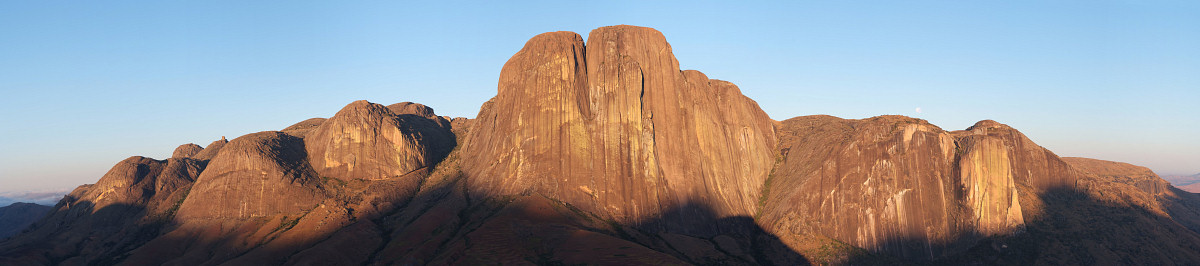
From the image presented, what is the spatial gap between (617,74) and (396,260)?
5101 cm

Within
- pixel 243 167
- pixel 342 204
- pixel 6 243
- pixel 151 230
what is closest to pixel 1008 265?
pixel 342 204

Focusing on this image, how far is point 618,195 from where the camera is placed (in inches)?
4230

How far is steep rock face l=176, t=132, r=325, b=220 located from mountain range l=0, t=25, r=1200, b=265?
1.19ft

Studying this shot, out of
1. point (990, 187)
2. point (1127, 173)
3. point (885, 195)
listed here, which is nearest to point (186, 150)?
point (885, 195)

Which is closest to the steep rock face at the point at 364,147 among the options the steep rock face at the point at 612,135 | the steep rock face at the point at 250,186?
the steep rock face at the point at 250,186

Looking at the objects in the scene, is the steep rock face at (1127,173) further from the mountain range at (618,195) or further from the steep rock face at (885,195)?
the steep rock face at (885,195)

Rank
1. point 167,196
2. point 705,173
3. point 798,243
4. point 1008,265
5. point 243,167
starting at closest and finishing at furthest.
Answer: point 1008,265 < point 798,243 < point 705,173 < point 243,167 < point 167,196

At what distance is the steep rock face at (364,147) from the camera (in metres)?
132

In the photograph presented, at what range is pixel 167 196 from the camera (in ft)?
436

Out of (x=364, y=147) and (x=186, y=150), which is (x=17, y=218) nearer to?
(x=186, y=150)

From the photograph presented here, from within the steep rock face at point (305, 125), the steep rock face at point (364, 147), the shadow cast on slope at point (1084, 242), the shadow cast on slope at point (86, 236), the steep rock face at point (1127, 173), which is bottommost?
the shadow cast on slope at point (1084, 242)

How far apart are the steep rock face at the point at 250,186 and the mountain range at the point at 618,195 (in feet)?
1.19

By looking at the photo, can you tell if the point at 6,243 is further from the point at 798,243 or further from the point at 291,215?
the point at 798,243

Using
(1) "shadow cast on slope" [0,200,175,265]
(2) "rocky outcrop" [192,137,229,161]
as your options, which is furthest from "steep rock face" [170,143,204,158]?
(1) "shadow cast on slope" [0,200,175,265]
